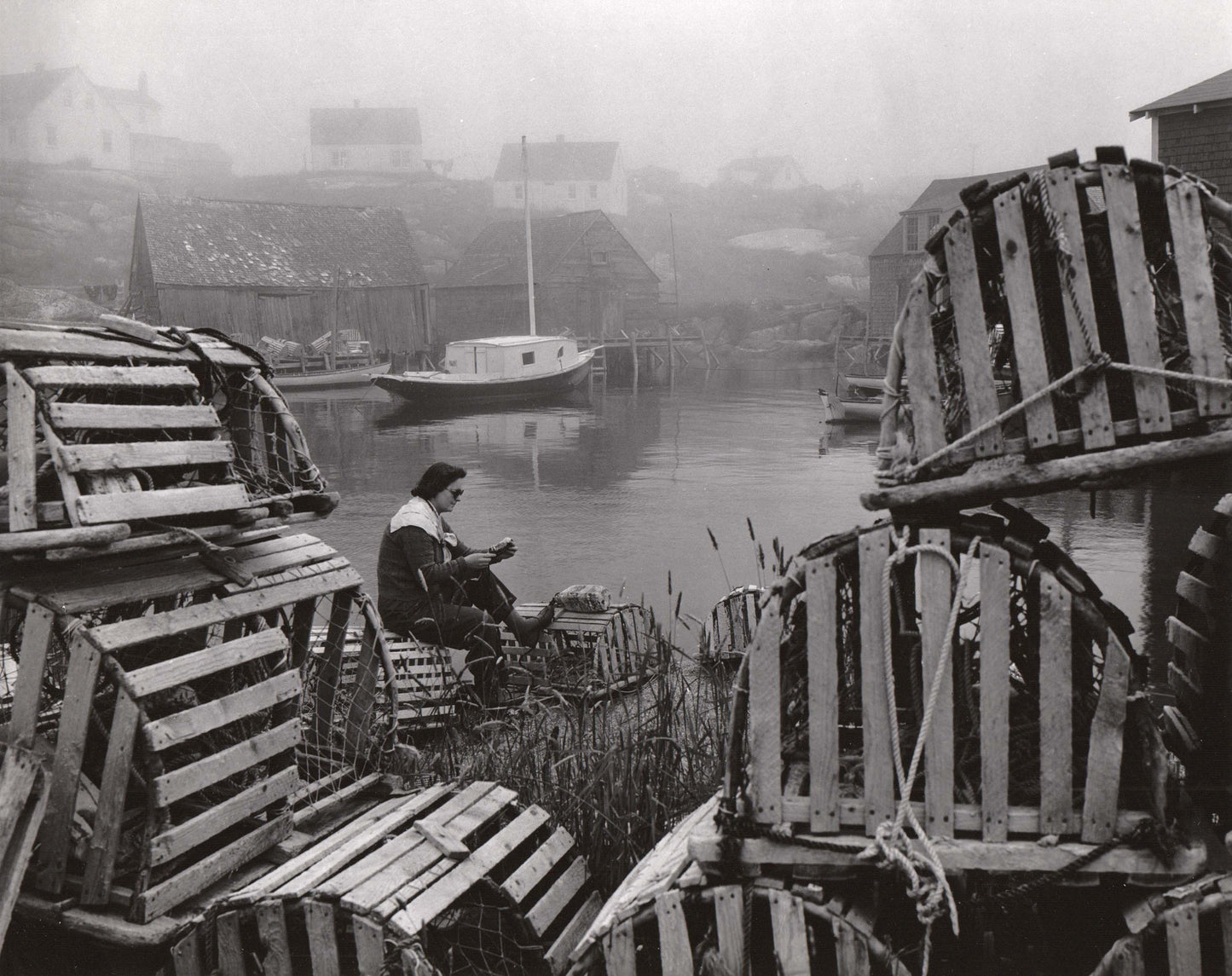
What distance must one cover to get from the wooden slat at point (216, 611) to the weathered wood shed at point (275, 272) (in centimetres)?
3495

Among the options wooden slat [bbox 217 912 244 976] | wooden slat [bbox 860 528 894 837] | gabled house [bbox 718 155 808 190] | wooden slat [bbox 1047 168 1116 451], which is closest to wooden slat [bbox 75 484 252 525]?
wooden slat [bbox 217 912 244 976]

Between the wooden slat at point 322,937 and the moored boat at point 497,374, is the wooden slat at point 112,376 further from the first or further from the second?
the moored boat at point 497,374

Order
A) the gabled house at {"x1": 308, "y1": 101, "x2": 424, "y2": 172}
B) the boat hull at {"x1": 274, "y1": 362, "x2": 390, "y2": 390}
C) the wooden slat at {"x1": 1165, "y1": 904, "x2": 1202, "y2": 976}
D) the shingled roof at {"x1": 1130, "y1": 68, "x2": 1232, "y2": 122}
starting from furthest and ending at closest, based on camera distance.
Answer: the gabled house at {"x1": 308, "y1": 101, "x2": 424, "y2": 172}, the boat hull at {"x1": 274, "y1": 362, "x2": 390, "y2": 390}, the shingled roof at {"x1": 1130, "y1": 68, "x2": 1232, "y2": 122}, the wooden slat at {"x1": 1165, "y1": 904, "x2": 1202, "y2": 976}

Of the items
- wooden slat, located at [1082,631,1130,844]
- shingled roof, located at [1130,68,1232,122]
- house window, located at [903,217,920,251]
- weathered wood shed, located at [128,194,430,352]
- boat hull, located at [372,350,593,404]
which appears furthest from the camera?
weathered wood shed, located at [128,194,430,352]

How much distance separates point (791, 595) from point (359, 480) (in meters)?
16.1

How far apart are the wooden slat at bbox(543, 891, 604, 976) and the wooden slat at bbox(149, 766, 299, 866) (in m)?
1.04

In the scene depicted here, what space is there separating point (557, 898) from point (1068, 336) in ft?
6.81

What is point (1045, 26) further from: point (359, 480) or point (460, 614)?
point (460, 614)

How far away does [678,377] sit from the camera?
137 ft

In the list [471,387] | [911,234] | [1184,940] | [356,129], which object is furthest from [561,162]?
[1184,940]

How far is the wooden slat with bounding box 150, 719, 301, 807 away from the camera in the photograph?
121 inches

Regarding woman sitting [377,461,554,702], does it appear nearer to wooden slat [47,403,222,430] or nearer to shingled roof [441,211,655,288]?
wooden slat [47,403,222,430]

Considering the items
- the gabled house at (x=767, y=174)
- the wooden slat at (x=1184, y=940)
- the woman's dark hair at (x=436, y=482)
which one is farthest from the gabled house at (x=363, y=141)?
the wooden slat at (x=1184, y=940)

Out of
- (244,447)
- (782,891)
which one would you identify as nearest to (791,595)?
(782,891)
